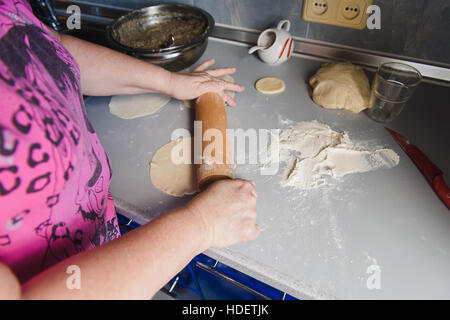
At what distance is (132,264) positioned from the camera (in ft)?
1.51

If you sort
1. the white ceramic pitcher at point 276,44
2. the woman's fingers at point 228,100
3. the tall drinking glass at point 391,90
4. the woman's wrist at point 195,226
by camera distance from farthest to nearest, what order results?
the white ceramic pitcher at point 276,44 < the woman's fingers at point 228,100 < the tall drinking glass at point 391,90 < the woman's wrist at point 195,226

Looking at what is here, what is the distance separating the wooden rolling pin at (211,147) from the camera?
713mm

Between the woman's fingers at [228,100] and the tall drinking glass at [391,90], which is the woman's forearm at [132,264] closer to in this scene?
the woman's fingers at [228,100]

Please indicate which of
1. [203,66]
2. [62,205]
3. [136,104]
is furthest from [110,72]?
[62,205]

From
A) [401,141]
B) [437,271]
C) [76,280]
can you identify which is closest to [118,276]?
[76,280]

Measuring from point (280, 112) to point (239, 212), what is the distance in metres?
0.44

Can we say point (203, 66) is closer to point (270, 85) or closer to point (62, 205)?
point (270, 85)

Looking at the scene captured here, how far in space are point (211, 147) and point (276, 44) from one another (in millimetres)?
541

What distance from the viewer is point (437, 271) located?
578 mm

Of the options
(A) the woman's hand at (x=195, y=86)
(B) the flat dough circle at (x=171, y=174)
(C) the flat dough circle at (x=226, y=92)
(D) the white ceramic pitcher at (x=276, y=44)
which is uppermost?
(D) the white ceramic pitcher at (x=276, y=44)

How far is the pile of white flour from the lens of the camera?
2.48 feet

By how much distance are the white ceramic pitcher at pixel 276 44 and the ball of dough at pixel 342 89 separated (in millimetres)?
179

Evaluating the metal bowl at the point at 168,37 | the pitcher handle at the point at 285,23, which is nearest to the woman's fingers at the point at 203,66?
the metal bowl at the point at 168,37

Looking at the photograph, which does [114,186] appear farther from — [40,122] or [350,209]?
[350,209]
